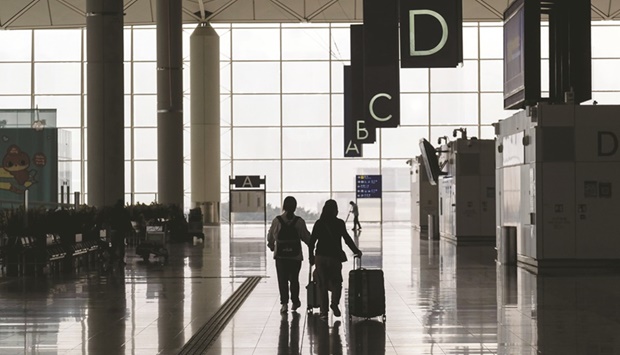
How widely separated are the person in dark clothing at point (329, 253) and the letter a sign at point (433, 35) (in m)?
5.84

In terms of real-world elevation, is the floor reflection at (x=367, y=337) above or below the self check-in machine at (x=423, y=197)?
below

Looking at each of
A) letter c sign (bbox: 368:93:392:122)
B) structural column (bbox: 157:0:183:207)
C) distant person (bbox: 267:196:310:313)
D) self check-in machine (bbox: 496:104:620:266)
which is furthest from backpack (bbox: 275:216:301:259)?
structural column (bbox: 157:0:183:207)

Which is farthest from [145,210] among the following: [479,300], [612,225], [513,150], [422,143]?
[479,300]

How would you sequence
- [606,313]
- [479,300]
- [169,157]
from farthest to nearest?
[169,157]
[479,300]
[606,313]

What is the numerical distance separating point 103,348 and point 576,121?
1375 cm

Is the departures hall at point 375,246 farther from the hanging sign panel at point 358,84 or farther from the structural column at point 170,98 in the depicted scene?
the structural column at point 170,98

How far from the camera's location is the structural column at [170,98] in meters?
42.0

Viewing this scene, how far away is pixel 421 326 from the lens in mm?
12781

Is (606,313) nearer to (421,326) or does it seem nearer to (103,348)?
(421,326)

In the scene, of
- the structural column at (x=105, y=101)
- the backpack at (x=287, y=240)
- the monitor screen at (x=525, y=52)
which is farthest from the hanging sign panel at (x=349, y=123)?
the backpack at (x=287, y=240)

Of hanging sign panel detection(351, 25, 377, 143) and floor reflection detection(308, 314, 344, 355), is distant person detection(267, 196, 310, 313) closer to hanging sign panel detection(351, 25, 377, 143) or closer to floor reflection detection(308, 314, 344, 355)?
floor reflection detection(308, 314, 344, 355)

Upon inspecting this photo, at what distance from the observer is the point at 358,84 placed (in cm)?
3078

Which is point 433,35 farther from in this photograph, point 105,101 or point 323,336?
point 105,101

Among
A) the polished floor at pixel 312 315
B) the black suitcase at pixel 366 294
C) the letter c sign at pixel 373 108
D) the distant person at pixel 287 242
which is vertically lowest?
the polished floor at pixel 312 315
